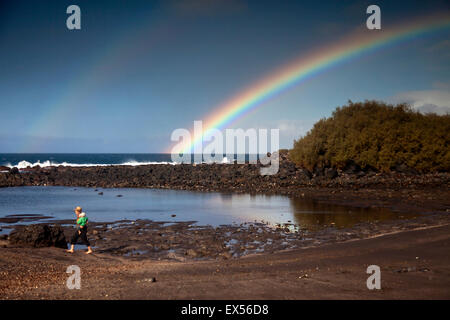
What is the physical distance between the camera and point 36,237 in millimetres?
14195

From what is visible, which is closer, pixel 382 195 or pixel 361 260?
pixel 361 260

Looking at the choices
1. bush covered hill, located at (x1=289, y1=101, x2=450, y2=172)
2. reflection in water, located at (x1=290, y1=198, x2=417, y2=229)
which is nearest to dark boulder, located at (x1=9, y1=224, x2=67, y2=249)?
reflection in water, located at (x1=290, y1=198, x2=417, y2=229)

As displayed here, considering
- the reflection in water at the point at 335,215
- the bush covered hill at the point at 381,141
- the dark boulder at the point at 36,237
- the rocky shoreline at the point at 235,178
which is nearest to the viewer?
the dark boulder at the point at 36,237

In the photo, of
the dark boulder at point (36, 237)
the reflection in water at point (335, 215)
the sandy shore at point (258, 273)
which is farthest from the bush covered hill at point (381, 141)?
the dark boulder at point (36, 237)

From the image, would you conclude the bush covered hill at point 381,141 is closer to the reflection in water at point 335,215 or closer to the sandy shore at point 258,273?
the reflection in water at point 335,215

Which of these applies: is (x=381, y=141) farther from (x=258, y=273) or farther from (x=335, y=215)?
(x=258, y=273)

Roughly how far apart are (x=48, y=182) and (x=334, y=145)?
36.1m

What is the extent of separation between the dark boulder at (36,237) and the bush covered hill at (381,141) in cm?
3385

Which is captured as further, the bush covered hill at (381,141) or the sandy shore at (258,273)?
the bush covered hill at (381,141)

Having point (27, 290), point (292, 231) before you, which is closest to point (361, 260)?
point (292, 231)

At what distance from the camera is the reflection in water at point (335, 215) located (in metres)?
20.3

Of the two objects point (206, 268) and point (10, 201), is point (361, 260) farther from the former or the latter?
point (10, 201)
